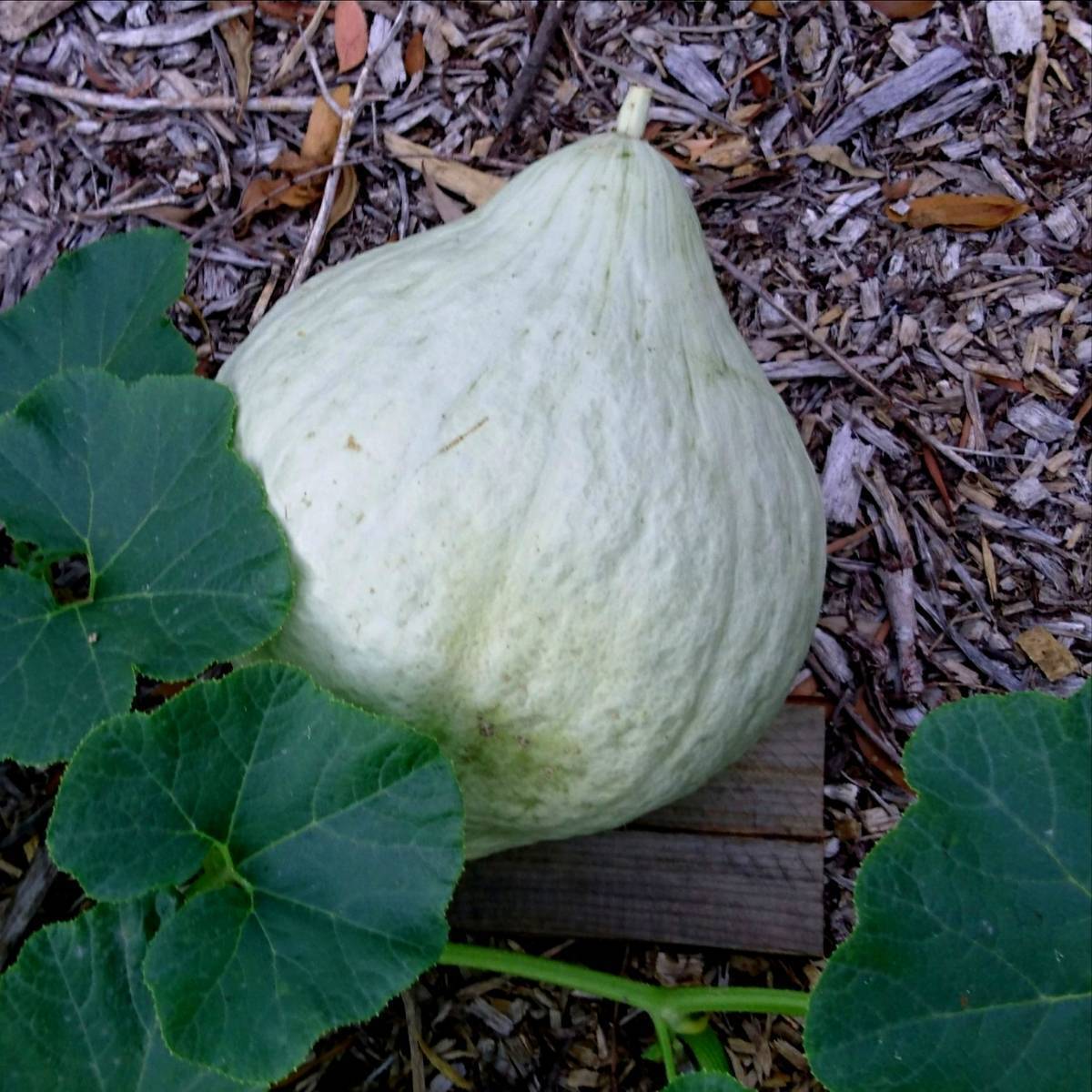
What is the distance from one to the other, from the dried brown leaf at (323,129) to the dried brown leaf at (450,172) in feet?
0.35

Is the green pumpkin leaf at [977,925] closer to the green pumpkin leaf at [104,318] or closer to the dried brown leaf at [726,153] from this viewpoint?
the green pumpkin leaf at [104,318]

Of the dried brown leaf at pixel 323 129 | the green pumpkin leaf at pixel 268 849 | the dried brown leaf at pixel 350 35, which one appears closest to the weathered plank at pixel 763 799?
the green pumpkin leaf at pixel 268 849

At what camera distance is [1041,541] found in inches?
90.8

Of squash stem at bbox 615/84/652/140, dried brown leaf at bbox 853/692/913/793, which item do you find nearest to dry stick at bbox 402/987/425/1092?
dried brown leaf at bbox 853/692/913/793

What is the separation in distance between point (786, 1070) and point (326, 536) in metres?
1.21

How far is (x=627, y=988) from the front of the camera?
1.72 meters

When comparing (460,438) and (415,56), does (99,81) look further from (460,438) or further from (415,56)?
(460,438)

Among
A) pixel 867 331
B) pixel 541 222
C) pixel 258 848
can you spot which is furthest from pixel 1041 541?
pixel 258 848

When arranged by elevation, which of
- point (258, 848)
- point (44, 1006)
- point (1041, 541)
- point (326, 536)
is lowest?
point (1041, 541)

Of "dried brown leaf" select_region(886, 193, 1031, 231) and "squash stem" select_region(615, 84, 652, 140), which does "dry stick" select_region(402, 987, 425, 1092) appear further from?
"dried brown leaf" select_region(886, 193, 1031, 231)

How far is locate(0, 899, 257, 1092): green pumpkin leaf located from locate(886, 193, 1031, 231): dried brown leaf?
191cm

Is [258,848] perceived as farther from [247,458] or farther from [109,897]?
[247,458]

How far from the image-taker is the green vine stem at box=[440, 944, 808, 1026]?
1676mm

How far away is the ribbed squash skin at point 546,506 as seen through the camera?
4.89ft
